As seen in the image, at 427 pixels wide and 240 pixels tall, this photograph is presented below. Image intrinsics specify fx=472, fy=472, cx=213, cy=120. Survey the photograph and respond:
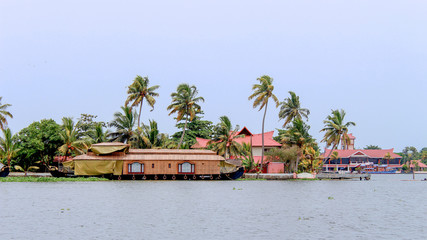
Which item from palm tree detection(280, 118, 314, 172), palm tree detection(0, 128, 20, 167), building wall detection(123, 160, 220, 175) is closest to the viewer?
building wall detection(123, 160, 220, 175)

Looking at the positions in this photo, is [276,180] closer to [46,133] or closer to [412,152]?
[46,133]

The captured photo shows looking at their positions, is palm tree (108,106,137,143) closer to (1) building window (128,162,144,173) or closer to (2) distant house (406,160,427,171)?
(1) building window (128,162,144,173)

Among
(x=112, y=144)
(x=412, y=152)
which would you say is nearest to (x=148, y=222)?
(x=112, y=144)

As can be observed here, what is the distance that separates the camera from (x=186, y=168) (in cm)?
5825

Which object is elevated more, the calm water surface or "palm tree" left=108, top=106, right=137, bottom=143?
"palm tree" left=108, top=106, right=137, bottom=143

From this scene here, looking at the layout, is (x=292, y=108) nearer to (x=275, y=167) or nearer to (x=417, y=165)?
(x=275, y=167)

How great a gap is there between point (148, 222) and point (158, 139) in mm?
44547

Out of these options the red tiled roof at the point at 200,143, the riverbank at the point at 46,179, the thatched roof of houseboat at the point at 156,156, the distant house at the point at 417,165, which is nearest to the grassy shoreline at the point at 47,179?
the riverbank at the point at 46,179

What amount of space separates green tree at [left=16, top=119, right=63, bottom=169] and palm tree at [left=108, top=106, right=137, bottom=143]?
8853 millimetres

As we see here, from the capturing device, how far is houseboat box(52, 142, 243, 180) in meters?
56.7

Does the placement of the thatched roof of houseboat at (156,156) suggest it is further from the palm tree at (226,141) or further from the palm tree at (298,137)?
the palm tree at (298,137)

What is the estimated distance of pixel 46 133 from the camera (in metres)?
65.3

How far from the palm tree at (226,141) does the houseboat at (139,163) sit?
5.24 m

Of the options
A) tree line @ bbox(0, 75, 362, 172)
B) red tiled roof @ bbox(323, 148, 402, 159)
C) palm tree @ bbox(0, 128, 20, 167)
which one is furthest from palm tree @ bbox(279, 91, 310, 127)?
red tiled roof @ bbox(323, 148, 402, 159)
